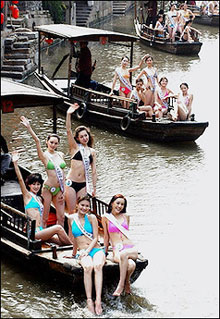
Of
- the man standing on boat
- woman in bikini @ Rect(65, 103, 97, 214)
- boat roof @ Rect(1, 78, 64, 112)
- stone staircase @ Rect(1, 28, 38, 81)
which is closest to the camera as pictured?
boat roof @ Rect(1, 78, 64, 112)

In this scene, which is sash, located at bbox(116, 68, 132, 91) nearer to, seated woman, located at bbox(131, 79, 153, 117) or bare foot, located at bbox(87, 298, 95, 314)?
seated woman, located at bbox(131, 79, 153, 117)

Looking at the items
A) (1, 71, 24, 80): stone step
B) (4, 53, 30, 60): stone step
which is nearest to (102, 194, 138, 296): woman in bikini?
(1, 71, 24, 80): stone step

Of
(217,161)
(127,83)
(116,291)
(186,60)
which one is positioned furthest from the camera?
(186,60)

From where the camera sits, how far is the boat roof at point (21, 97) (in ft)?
32.8

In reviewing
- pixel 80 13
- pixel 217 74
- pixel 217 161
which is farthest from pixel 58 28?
pixel 80 13

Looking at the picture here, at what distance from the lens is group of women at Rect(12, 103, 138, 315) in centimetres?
903

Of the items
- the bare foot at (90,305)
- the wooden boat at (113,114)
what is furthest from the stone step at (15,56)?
the bare foot at (90,305)

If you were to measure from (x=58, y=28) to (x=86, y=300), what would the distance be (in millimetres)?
10991

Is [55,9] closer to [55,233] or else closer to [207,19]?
[207,19]

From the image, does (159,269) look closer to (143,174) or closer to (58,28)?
(143,174)

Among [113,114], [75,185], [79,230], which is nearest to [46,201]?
[75,185]

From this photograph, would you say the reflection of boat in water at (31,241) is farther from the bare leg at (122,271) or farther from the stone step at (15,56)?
the stone step at (15,56)

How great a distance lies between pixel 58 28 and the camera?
62.4ft

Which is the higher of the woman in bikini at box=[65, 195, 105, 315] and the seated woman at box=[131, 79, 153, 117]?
the seated woman at box=[131, 79, 153, 117]
